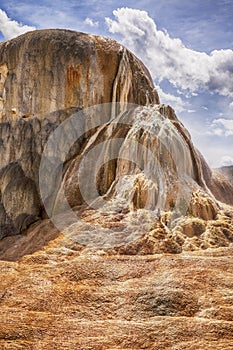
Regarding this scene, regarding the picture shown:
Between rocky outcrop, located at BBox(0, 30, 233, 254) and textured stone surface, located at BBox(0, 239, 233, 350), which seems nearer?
textured stone surface, located at BBox(0, 239, 233, 350)

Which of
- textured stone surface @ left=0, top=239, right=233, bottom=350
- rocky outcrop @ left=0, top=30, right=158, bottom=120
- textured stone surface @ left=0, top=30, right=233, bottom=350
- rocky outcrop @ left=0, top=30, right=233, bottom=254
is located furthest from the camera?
rocky outcrop @ left=0, top=30, right=158, bottom=120

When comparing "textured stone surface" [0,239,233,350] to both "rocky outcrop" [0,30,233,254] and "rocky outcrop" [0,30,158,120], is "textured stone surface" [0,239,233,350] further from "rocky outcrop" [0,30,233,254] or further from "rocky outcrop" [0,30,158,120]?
"rocky outcrop" [0,30,158,120]

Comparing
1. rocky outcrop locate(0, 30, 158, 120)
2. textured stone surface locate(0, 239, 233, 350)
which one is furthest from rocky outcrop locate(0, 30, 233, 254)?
textured stone surface locate(0, 239, 233, 350)

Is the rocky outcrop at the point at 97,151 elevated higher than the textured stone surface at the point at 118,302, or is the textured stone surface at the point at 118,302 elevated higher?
the rocky outcrop at the point at 97,151

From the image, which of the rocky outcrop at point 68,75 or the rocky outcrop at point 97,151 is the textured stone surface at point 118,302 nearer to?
the rocky outcrop at point 97,151

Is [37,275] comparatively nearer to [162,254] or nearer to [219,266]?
[162,254]

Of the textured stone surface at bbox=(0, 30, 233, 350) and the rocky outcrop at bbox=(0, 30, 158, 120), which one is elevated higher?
the rocky outcrop at bbox=(0, 30, 158, 120)

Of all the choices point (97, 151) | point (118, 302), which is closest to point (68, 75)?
point (97, 151)

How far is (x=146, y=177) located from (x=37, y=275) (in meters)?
7.63

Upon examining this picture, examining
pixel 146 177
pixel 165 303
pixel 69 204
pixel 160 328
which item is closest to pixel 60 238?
pixel 69 204

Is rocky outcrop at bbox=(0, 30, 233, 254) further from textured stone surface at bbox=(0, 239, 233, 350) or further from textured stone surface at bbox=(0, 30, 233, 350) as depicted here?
textured stone surface at bbox=(0, 239, 233, 350)

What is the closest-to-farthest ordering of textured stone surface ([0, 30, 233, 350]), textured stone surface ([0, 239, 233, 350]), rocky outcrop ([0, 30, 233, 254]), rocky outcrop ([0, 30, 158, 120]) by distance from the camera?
1. textured stone surface ([0, 239, 233, 350])
2. textured stone surface ([0, 30, 233, 350])
3. rocky outcrop ([0, 30, 233, 254])
4. rocky outcrop ([0, 30, 158, 120])

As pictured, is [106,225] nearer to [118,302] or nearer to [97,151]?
[118,302]

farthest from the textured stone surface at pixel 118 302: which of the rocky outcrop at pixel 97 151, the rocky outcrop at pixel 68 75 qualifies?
the rocky outcrop at pixel 68 75
